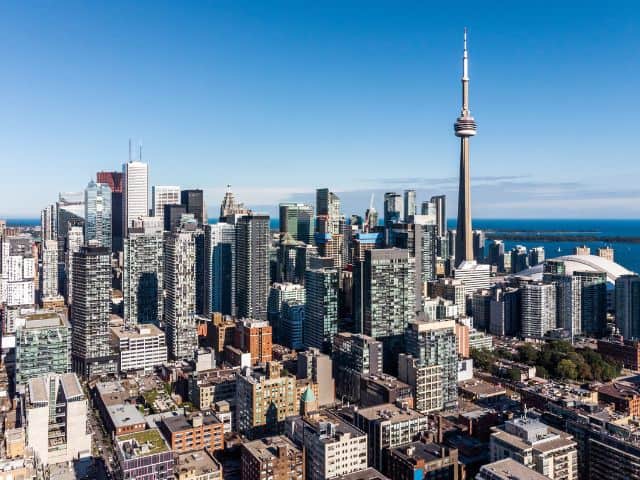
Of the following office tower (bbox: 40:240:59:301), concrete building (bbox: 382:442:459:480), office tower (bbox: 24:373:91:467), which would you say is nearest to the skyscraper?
office tower (bbox: 40:240:59:301)

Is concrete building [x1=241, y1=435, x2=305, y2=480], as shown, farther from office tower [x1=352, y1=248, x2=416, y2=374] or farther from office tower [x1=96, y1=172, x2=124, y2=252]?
office tower [x1=96, y1=172, x2=124, y2=252]

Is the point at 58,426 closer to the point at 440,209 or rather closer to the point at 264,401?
the point at 264,401

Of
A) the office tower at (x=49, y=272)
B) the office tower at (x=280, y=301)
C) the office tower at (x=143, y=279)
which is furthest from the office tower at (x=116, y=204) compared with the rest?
the office tower at (x=280, y=301)

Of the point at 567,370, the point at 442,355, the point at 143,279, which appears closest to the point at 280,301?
the point at 143,279

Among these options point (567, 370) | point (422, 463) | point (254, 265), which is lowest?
point (567, 370)

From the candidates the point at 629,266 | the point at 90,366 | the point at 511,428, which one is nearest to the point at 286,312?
the point at 90,366
